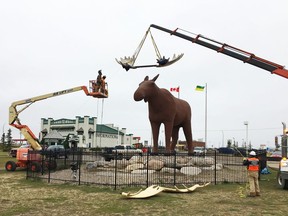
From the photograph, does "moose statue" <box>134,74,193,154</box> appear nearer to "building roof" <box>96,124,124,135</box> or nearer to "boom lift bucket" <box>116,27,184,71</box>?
"boom lift bucket" <box>116,27,184,71</box>

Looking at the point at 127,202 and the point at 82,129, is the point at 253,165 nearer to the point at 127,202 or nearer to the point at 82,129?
the point at 127,202

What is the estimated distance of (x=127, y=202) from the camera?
9.35 meters

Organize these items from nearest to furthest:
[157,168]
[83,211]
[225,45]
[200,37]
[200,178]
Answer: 1. [83,211]
2. [200,178]
3. [157,168]
4. [225,45]
5. [200,37]

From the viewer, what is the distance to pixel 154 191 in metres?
10.5

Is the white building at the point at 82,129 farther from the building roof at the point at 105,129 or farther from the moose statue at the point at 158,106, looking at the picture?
the moose statue at the point at 158,106

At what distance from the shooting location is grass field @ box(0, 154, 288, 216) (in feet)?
27.0

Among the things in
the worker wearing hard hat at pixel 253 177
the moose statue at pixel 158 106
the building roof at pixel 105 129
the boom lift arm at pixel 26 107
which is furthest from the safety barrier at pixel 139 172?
the building roof at pixel 105 129

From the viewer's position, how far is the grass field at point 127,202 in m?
8.24

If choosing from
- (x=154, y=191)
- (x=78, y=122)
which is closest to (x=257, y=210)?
(x=154, y=191)

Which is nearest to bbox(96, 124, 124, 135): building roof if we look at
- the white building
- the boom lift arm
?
the white building

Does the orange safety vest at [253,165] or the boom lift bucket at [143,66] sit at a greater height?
the boom lift bucket at [143,66]

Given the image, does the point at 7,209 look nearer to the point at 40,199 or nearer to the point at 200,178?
the point at 40,199

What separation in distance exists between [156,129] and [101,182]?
669 cm

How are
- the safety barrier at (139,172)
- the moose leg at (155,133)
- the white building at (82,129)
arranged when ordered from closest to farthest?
the safety barrier at (139,172), the moose leg at (155,133), the white building at (82,129)
